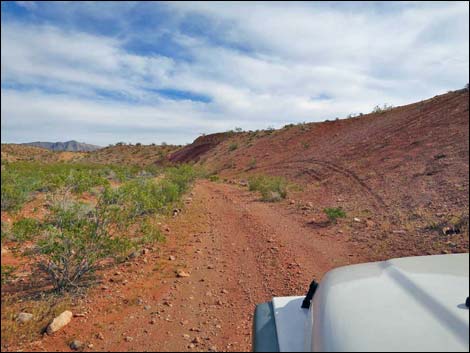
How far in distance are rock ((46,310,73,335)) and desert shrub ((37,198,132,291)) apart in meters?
0.84

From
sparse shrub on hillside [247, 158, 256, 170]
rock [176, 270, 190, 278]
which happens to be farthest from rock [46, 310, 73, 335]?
sparse shrub on hillside [247, 158, 256, 170]

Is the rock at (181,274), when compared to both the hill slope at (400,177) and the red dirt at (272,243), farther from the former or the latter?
the hill slope at (400,177)

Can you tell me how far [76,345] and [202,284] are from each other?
222 cm

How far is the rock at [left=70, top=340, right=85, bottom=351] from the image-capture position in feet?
6.81

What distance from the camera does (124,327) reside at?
8.43ft

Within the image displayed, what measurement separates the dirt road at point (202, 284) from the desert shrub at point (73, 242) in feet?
1.16

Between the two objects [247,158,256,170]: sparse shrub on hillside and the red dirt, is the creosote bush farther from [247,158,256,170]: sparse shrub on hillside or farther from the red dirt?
[247,158,256,170]: sparse shrub on hillside

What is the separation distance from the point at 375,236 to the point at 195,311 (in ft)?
14.6

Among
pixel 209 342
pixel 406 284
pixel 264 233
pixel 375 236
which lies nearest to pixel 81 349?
pixel 209 342

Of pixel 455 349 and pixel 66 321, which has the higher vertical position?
pixel 455 349

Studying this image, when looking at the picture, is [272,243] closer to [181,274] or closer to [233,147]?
[181,274]

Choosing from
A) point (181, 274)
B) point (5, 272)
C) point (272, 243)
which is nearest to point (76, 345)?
point (5, 272)

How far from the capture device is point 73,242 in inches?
144

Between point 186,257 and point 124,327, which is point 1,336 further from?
point 186,257
